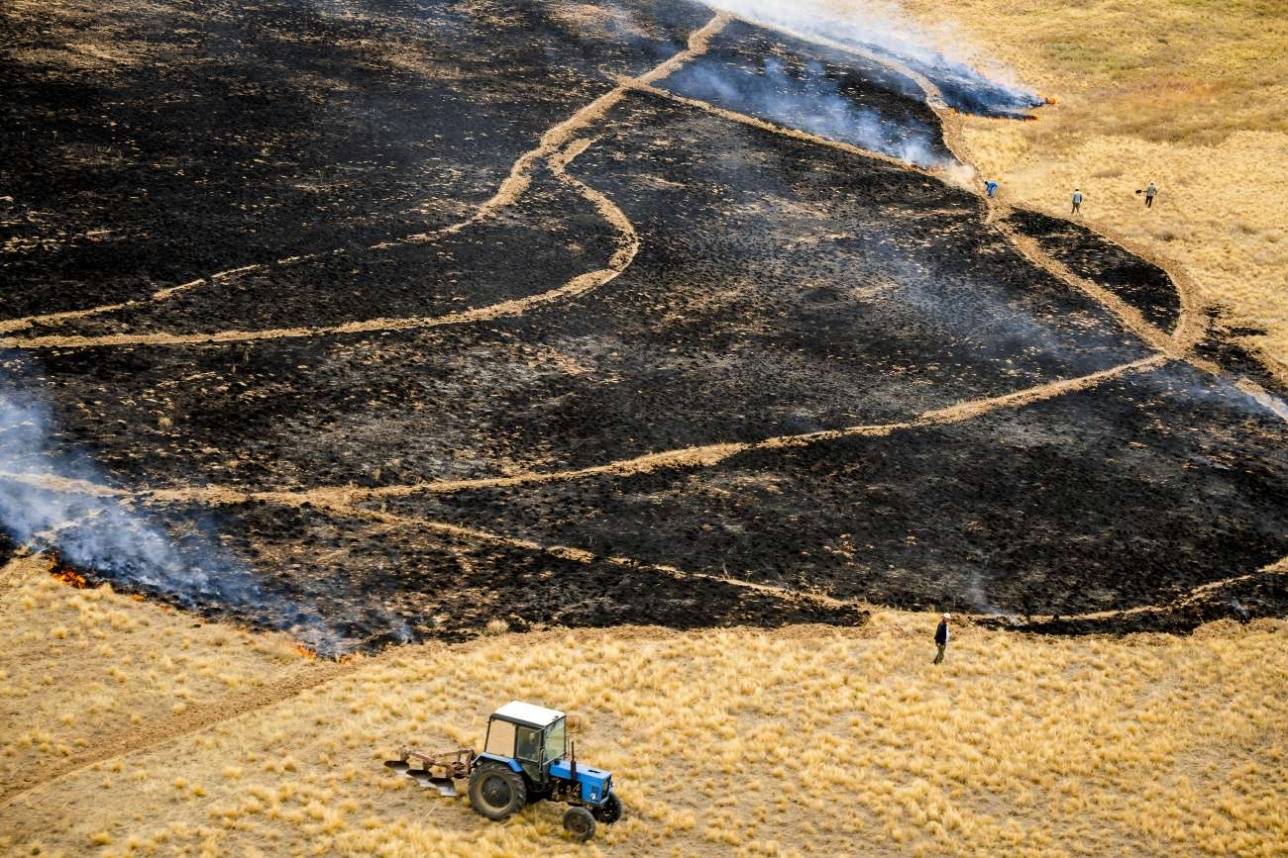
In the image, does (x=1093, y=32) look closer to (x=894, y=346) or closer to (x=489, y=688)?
(x=894, y=346)

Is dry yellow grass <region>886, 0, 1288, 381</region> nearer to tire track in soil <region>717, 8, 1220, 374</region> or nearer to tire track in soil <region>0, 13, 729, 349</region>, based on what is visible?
tire track in soil <region>717, 8, 1220, 374</region>

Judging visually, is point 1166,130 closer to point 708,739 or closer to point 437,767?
point 708,739

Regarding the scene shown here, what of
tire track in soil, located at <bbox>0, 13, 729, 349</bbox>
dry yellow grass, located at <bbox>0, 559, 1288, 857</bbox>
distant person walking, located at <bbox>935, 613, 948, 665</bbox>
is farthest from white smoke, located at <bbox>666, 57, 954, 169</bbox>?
dry yellow grass, located at <bbox>0, 559, 1288, 857</bbox>

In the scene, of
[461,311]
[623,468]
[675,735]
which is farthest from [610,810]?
[461,311]

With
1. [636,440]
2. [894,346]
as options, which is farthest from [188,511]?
[894,346]

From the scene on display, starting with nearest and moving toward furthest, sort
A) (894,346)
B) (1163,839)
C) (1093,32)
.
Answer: (1163,839), (894,346), (1093,32)

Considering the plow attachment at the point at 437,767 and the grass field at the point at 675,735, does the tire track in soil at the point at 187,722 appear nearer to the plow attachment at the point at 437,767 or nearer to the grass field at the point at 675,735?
the grass field at the point at 675,735
